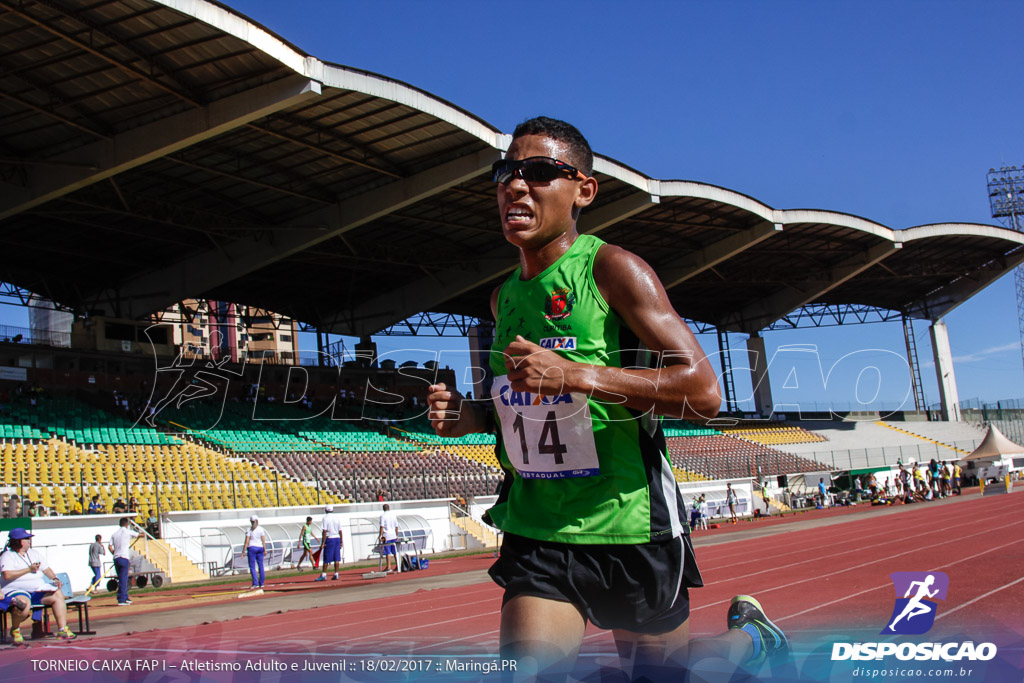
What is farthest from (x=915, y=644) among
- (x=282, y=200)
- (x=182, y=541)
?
(x=282, y=200)

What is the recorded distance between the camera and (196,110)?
24.0 meters

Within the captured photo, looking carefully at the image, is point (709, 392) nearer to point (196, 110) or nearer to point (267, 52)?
point (267, 52)

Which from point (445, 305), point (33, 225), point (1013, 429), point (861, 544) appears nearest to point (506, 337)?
point (861, 544)

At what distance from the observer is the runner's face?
2707 millimetres

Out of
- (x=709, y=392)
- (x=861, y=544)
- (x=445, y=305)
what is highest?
(x=445, y=305)

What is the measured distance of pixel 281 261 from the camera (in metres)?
40.2

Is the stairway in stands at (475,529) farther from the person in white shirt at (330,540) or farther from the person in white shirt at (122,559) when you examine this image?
the person in white shirt at (122,559)

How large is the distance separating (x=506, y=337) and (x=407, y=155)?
2747 centimetres

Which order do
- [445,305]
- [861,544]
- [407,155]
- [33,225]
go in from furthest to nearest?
1. [445,305]
2. [33,225]
3. [407,155]
4. [861,544]

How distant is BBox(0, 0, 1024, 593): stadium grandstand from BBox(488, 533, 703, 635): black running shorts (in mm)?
20360

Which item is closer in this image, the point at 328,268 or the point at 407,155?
the point at 407,155

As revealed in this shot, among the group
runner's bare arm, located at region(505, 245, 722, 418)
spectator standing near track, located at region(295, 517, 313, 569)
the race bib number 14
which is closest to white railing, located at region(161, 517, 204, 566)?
spectator standing near track, located at region(295, 517, 313, 569)

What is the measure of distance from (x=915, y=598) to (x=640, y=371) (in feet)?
7.54

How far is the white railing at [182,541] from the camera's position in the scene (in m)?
21.3
